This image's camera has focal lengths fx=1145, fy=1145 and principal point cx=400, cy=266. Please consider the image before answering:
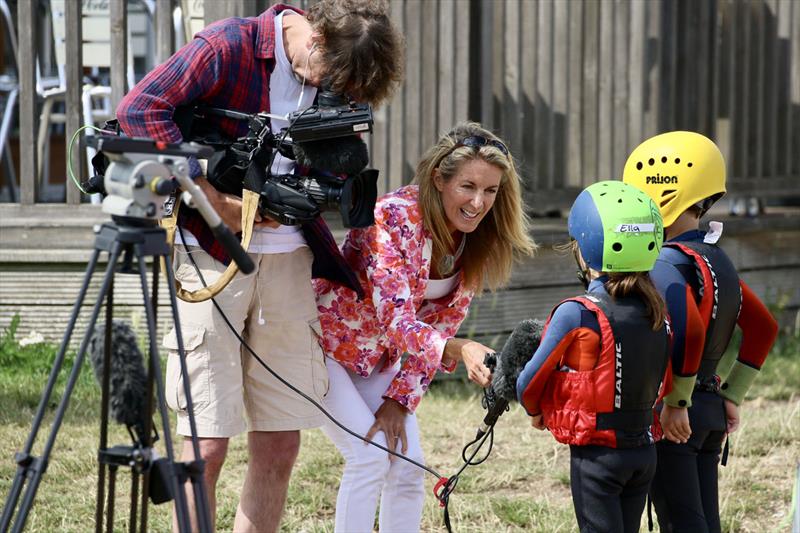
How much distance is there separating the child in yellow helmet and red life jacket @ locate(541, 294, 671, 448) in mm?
274

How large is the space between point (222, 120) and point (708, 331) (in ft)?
5.41

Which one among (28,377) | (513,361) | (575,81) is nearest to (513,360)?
(513,361)

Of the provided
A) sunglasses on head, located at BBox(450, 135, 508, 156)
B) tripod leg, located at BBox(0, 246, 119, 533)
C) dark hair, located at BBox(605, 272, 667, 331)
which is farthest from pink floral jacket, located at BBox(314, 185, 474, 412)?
tripod leg, located at BBox(0, 246, 119, 533)

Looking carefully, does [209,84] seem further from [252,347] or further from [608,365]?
[608,365]

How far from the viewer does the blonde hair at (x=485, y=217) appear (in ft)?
12.1

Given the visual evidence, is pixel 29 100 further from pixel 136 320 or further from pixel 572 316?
pixel 572 316

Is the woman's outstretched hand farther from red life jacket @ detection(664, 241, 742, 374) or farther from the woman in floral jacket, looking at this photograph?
red life jacket @ detection(664, 241, 742, 374)

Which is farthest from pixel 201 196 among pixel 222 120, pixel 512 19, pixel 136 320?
pixel 512 19

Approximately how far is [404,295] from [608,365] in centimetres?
67

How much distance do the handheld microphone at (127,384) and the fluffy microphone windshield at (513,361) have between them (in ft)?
3.70

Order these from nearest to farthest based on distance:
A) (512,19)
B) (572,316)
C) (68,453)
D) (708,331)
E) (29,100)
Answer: (572,316)
(708,331)
(68,453)
(29,100)
(512,19)

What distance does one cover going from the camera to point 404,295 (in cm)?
353

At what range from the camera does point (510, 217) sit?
3.81 meters

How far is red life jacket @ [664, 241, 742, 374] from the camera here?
360cm
